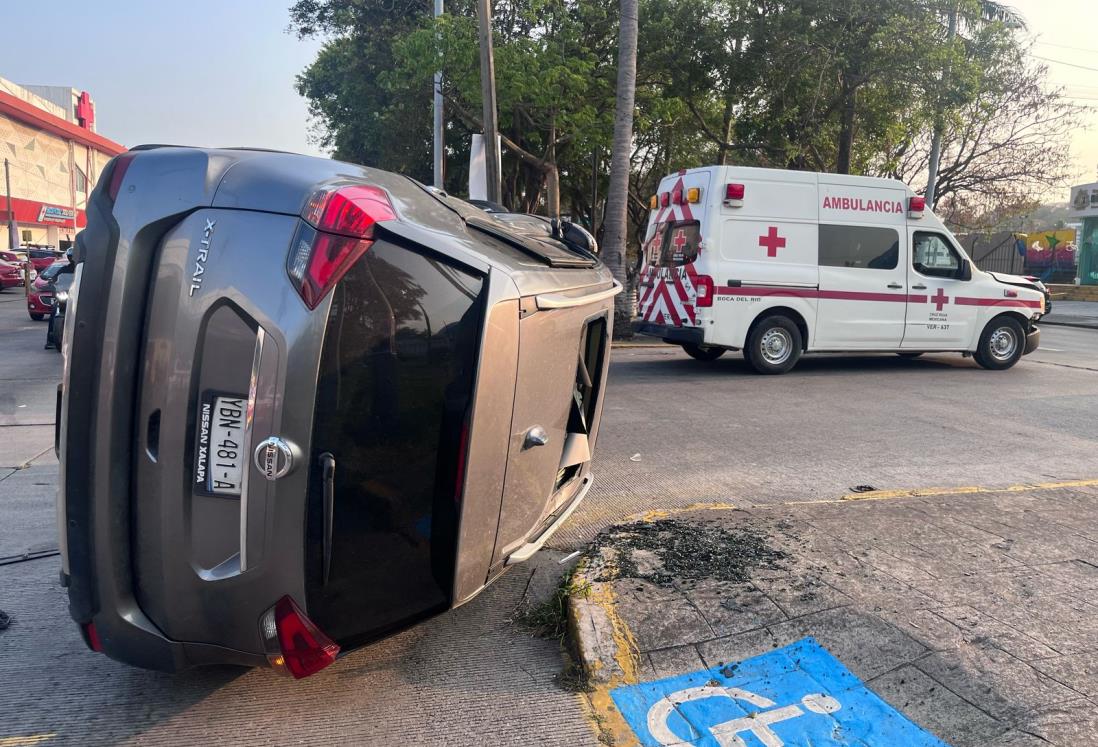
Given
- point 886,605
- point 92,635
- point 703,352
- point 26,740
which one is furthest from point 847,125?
point 26,740

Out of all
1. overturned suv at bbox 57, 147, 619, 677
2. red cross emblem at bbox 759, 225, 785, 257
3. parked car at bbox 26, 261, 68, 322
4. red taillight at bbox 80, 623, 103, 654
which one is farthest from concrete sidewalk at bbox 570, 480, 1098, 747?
parked car at bbox 26, 261, 68, 322

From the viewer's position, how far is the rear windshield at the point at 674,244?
10445 mm

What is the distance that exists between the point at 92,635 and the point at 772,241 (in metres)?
9.23

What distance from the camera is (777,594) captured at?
377cm

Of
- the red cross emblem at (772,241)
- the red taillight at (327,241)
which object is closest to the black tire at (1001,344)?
the red cross emblem at (772,241)

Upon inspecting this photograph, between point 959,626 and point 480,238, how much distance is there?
2573 millimetres

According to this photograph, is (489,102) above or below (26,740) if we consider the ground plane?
above

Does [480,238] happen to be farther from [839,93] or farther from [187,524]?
[839,93]

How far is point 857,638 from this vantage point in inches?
134

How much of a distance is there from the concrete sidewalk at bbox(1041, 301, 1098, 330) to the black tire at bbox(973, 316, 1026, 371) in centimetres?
1102

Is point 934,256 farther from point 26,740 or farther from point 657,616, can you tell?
point 26,740

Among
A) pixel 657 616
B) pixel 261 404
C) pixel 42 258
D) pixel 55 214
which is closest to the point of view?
pixel 261 404

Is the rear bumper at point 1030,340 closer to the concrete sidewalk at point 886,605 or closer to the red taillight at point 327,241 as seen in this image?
the concrete sidewalk at point 886,605

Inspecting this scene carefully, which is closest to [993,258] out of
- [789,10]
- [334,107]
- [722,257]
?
[789,10]
